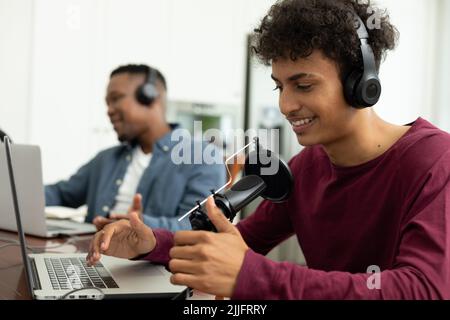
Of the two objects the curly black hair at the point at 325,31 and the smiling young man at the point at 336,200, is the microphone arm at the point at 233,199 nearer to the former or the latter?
the smiling young man at the point at 336,200

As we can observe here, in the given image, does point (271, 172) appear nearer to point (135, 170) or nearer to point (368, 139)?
→ point (368, 139)

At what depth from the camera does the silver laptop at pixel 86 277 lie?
0.81 metres

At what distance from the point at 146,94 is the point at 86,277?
1117mm

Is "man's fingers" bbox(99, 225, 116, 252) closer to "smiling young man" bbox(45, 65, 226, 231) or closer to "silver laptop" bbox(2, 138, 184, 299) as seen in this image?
"silver laptop" bbox(2, 138, 184, 299)

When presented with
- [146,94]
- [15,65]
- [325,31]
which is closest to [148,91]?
[146,94]

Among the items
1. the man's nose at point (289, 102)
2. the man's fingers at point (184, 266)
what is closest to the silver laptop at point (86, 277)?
the man's fingers at point (184, 266)

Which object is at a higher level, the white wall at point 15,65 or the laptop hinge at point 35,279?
the white wall at point 15,65

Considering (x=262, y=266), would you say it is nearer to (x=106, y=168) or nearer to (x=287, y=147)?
(x=106, y=168)

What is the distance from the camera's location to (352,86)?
938 millimetres

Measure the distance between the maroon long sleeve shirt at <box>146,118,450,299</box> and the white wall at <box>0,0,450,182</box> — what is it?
5.06 ft

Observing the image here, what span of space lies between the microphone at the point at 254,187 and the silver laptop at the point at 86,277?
0.19m

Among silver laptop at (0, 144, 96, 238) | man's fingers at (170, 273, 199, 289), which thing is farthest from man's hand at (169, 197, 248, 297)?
silver laptop at (0, 144, 96, 238)
